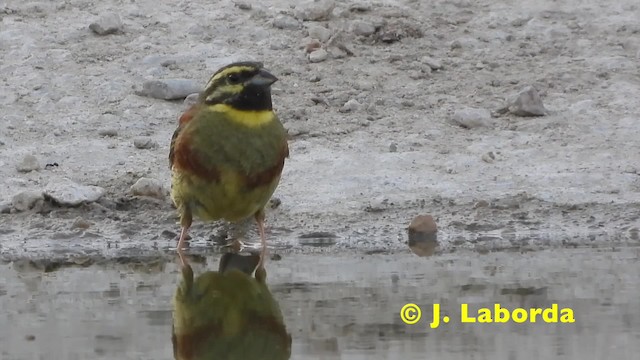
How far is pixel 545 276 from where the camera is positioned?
7695 mm

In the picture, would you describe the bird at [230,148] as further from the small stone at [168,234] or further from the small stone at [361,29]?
the small stone at [361,29]

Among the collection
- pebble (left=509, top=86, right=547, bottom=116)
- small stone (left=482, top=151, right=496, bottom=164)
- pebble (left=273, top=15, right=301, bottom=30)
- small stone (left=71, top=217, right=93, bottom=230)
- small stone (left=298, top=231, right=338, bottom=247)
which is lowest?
small stone (left=298, top=231, right=338, bottom=247)

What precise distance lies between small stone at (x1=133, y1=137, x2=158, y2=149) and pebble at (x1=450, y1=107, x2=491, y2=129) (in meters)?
2.01

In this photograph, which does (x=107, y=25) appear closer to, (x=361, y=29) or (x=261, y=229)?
(x=361, y=29)

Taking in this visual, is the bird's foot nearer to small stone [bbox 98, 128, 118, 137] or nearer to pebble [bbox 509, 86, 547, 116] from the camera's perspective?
small stone [bbox 98, 128, 118, 137]

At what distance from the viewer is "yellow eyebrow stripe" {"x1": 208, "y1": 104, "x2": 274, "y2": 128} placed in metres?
8.77

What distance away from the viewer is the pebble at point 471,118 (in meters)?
10.6

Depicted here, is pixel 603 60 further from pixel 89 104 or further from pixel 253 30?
pixel 89 104

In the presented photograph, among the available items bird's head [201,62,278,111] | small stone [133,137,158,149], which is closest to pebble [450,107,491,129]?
small stone [133,137,158,149]

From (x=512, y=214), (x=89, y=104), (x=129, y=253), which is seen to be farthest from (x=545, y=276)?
(x=89, y=104)

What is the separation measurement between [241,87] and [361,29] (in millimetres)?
3074

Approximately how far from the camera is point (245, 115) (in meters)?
8.79

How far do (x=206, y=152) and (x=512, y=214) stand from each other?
6.41ft

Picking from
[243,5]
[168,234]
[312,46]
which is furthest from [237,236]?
[243,5]
